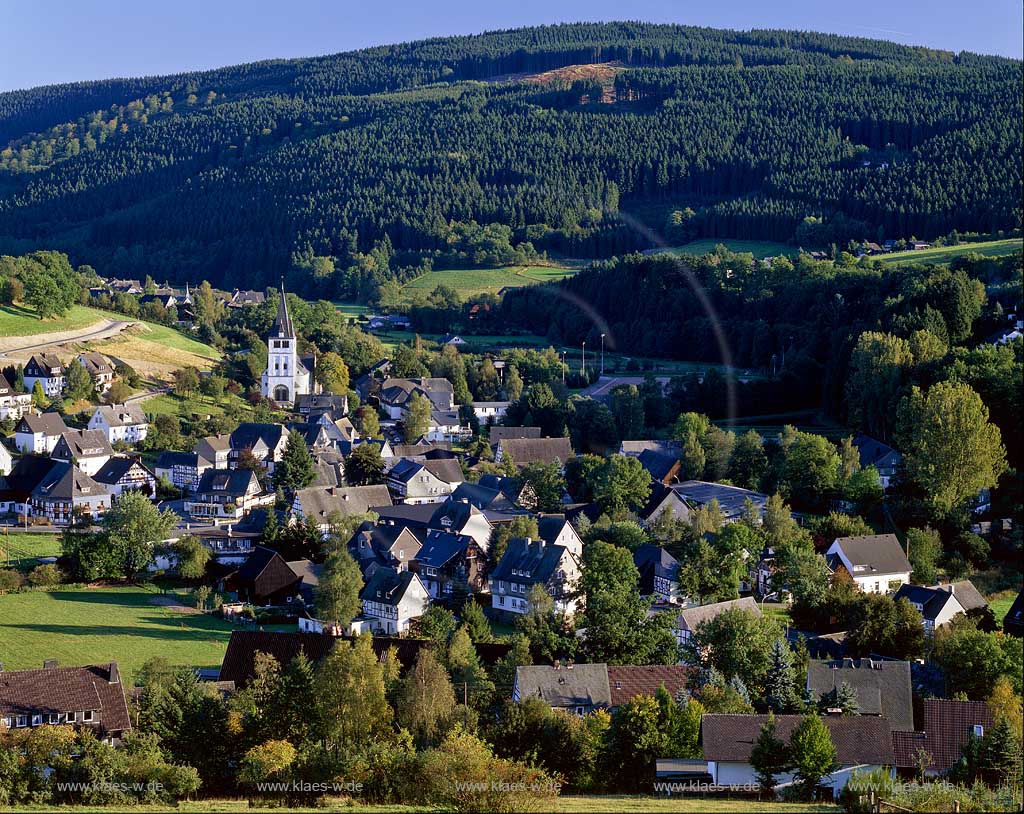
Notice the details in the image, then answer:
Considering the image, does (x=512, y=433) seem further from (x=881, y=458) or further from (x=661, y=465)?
(x=881, y=458)

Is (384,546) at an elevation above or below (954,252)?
below

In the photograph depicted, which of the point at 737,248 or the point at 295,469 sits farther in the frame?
the point at 737,248

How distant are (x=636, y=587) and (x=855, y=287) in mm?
31141

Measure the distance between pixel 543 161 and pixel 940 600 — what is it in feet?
274

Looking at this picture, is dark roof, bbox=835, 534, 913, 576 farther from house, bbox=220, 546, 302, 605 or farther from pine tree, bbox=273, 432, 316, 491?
pine tree, bbox=273, 432, 316, 491

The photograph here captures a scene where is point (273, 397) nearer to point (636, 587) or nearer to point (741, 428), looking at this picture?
point (741, 428)

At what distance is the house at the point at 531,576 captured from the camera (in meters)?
28.1

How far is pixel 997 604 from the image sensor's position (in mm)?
29516

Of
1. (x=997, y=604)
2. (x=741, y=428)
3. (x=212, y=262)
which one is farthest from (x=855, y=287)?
(x=212, y=262)

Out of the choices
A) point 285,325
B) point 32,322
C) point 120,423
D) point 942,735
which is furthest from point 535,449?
point 942,735

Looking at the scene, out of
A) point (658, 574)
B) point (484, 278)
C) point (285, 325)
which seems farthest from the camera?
point (484, 278)

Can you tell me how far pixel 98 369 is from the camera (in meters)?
48.0

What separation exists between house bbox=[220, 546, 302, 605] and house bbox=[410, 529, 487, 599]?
2.83 meters

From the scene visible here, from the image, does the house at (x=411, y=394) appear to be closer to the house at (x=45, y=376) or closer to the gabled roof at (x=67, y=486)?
the house at (x=45, y=376)
